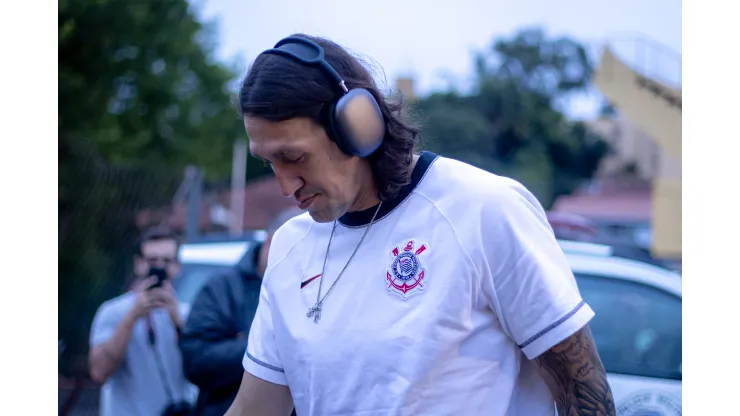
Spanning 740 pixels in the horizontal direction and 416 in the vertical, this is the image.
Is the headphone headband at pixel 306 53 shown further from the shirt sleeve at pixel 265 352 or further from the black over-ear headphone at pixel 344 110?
the shirt sleeve at pixel 265 352

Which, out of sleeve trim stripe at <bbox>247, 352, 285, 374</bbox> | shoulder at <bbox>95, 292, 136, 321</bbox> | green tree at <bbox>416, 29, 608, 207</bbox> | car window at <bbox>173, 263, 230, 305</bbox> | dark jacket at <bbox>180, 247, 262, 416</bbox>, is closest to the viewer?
sleeve trim stripe at <bbox>247, 352, 285, 374</bbox>

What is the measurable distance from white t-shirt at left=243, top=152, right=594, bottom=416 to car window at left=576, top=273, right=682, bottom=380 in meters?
2.10

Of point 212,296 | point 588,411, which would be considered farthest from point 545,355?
point 212,296

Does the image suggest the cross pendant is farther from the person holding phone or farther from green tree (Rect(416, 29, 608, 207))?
green tree (Rect(416, 29, 608, 207))

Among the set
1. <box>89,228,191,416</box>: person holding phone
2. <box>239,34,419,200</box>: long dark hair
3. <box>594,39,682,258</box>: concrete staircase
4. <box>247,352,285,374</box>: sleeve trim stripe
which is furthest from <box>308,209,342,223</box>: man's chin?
<box>594,39,682,258</box>: concrete staircase

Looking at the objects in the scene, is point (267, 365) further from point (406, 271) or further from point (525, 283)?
point (525, 283)

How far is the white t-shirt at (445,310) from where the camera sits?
1.51m

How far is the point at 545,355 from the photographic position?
5.16ft

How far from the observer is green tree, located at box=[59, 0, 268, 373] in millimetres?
8156

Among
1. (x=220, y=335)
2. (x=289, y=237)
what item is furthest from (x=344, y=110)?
(x=220, y=335)

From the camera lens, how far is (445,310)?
4.96 ft

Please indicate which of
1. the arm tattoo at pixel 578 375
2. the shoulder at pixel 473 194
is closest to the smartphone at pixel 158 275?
the shoulder at pixel 473 194

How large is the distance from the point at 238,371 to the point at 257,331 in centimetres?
136

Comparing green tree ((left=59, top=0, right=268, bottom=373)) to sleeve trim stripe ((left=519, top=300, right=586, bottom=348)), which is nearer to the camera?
sleeve trim stripe ((left=519, top=300, right=586, bottom=348))
